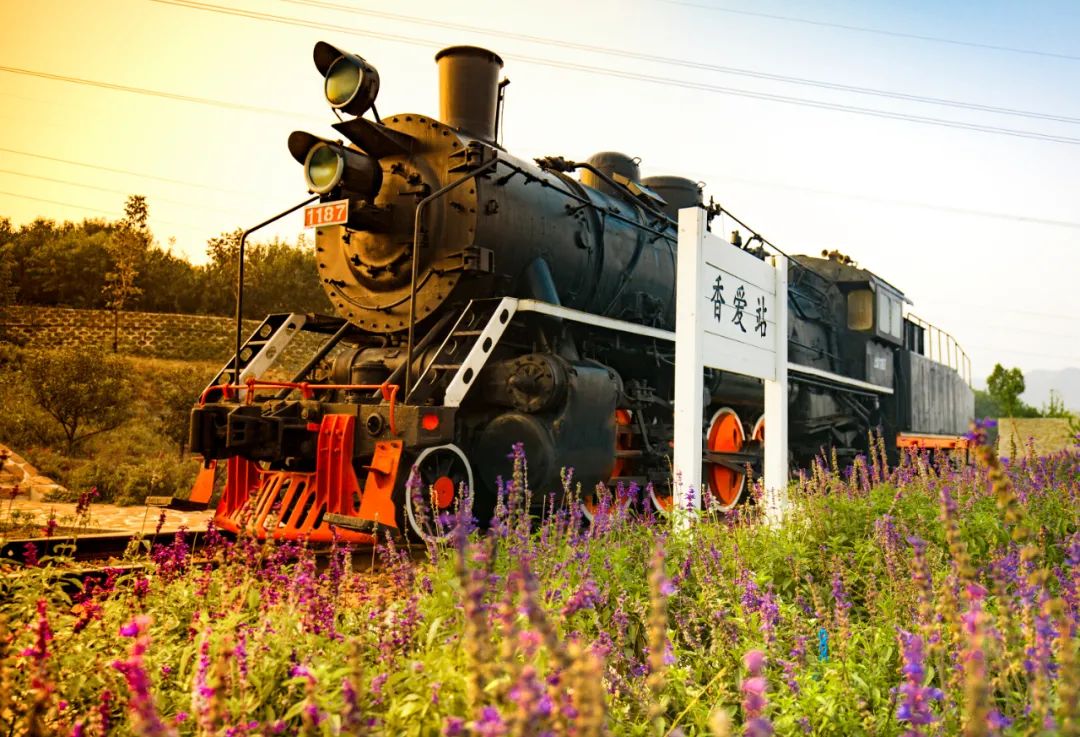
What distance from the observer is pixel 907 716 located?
1443 millimetres

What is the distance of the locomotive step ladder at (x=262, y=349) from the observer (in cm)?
633

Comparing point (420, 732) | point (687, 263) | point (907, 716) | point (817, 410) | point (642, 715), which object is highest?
point (687, 263)

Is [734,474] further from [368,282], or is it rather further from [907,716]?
[907,716]

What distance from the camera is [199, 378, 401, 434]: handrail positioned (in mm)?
5070

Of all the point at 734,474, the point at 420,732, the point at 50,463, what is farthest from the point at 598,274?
the point at 50,463

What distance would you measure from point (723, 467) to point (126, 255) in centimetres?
2497

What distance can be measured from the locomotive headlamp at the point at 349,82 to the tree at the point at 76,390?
1002 cm

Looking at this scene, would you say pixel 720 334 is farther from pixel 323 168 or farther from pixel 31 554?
pixel 31 554

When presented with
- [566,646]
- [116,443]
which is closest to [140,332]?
[116,443]

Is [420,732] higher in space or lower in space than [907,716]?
lower

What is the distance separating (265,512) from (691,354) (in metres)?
3.07

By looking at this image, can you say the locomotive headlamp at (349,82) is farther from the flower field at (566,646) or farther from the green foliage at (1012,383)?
the green foliage at (1012,383)

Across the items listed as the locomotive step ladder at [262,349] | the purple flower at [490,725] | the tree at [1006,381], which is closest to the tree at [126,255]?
the locomotive step ladder at [262,349]

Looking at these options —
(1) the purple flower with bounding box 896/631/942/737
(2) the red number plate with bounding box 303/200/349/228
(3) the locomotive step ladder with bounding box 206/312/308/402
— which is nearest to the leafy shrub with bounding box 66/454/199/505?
(3) the locomotive step ladder with bounding box 206/312/308/402
